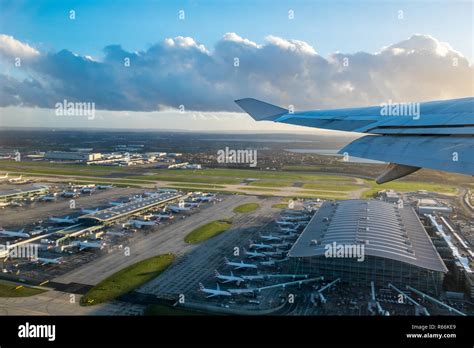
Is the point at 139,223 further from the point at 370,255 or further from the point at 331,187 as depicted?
the point at 331,187

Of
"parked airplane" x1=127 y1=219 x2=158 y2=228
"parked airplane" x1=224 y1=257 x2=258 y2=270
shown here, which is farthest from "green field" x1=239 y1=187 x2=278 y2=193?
"parked airplane" x1=224 y1=257 x2=258 y2=270

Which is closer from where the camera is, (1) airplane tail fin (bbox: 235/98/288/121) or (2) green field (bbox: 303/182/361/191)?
(1) airplane tail fin (bbox: 235/98/288/121)

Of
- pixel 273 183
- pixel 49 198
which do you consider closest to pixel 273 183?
pixel 273 183

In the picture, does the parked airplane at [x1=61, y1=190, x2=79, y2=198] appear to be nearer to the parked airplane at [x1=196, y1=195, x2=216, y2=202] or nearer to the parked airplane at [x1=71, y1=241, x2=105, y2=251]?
the parked airplane at [x1=196, y1=195, x2=216, y2=202]

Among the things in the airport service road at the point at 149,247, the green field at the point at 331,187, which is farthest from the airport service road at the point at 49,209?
the green field at the point at 331,187

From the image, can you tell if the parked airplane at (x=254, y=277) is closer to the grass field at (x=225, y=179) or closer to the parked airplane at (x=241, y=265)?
the parked airplane at (x=241, y=265)
